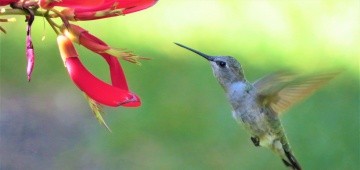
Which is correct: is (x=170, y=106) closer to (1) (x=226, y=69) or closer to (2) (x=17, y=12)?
(1) (x=226, y=69)

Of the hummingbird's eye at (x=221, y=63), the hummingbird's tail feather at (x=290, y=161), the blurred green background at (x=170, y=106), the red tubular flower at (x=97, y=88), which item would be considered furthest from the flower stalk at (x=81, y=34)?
the blurred green background at (x=170, y=106)

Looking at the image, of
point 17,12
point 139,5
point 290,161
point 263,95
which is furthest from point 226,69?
point 17,12

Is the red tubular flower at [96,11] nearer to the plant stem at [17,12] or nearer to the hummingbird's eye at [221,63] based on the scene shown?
the plant stem at [17,12]

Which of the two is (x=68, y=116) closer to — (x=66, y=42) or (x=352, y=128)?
(x=352, y=128)

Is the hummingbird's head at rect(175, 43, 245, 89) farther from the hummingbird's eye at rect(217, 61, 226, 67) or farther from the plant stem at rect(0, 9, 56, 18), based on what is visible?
the plant stem at rect(0, 9, 56, 18)

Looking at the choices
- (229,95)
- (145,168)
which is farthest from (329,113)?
(229,95)

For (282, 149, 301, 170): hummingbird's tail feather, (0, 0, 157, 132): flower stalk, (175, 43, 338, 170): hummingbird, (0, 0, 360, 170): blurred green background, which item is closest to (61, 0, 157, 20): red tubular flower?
(0, 0, 157, 132): flower stalk

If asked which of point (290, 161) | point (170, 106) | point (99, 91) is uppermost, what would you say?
point (99, 91)
